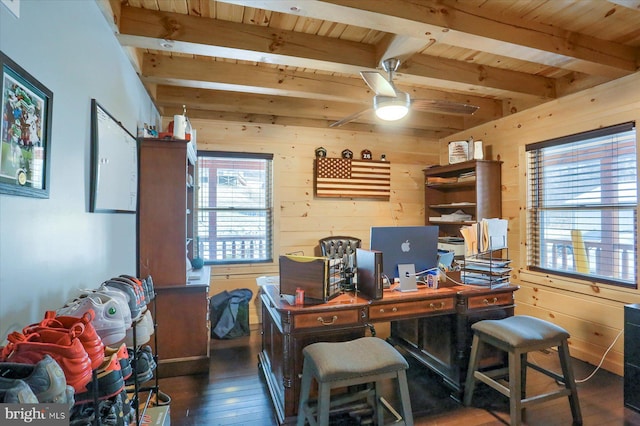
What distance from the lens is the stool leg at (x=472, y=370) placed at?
2.27m

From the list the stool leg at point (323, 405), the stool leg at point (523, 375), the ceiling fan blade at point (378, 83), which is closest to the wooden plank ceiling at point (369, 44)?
the ceiling fan blade at point (378, 83)

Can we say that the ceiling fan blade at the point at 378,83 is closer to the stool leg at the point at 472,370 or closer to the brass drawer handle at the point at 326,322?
the brass drawer handle at the point at 326,322

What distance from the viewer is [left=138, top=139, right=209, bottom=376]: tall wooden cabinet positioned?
2748mm

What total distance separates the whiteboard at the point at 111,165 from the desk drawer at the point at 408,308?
1.79m

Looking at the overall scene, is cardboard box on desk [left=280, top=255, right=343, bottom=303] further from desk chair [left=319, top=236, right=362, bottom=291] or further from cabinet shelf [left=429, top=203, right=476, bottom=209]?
cabinet shelf [left=429, top=203, right=476, bottom=209]

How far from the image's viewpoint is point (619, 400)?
243 centimetres

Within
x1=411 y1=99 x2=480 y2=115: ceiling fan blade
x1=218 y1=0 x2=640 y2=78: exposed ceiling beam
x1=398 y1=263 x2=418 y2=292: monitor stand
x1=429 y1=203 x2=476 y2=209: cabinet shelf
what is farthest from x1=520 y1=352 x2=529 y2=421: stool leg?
x1=218 y1=0 x2=640 y2=78: exposed ceiling beam

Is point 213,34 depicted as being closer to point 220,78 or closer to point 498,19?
point 220,78

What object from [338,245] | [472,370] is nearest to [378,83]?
[472,370]

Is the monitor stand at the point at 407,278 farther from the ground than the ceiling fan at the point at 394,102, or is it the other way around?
the ceiling fan at the point at 394,102

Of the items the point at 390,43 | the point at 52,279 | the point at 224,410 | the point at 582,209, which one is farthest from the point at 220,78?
the point at 582,209

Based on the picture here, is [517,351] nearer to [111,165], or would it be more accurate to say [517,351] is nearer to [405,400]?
[405,400]

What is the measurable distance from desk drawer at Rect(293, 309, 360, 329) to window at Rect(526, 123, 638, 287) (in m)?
2.52

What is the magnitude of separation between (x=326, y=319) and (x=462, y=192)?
3274 millimetres
